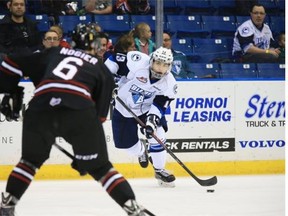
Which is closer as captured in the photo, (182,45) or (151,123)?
(151,123)

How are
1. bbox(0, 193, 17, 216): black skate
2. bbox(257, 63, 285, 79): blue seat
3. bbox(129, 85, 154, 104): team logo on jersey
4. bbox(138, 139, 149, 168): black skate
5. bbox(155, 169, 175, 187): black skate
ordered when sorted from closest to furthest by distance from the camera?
bbox(0, 193, 17, 216): black skate
bbox(129, 85, 154, 104): team logo on jersey
bbox(155, 169, 175, 187): black skate
bbox(138, 139, 149, 168): black skate
bbox(257, 63, 285, 79): blue seat

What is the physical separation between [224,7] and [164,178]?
2.33 meters

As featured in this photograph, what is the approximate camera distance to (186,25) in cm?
837

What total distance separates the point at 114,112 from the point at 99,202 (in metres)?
1.27

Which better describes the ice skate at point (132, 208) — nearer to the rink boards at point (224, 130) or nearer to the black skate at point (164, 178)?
the black skate at point (164, 178)

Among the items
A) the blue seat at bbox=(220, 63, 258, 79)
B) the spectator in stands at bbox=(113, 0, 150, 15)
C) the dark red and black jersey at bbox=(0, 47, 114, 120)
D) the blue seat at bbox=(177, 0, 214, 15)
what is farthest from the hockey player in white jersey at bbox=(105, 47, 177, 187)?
the dark red and black jersey at bbox=(0, 47, 114, 120)

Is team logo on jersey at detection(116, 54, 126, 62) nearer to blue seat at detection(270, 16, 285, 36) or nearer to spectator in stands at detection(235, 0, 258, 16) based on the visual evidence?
spectator in stands at detection(235, 0, 258, 16)

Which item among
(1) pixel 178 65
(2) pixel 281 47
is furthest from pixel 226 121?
(2) pixel 281 47

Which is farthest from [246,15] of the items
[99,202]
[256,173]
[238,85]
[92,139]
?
[92,139]

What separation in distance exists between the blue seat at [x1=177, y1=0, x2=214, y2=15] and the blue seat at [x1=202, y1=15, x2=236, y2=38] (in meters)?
→ 0.12

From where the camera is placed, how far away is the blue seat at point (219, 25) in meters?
8.38

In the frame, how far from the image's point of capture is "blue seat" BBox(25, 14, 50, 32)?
25.7 feet

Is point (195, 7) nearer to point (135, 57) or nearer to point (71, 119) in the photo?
point (135, 57)

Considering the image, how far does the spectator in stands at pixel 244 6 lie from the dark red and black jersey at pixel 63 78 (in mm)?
4254
